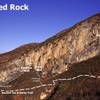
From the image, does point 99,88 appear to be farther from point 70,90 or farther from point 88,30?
point 88,30

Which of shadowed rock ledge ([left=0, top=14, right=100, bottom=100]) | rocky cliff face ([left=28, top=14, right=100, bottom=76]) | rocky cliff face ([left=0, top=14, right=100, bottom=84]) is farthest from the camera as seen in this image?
rocky cliff face ([left=0, top=14, right=100, bottom=84])

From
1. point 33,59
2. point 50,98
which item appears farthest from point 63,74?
point 33,59

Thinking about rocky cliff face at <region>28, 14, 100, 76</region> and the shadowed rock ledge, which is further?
rocky cliff face at <region>28, 14, 100, 76</region>

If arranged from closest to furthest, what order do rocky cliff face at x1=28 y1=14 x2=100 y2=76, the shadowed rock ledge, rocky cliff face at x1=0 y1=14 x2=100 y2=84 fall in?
the shadowed rock ledge → rocky cliff face at x1=28 y1=14 x2=100 y2=76 → rocky cliff face at x1=0 y1=14 x2=100 y2=84

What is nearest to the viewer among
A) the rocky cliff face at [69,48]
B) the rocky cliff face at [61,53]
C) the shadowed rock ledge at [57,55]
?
the shadowed rock ledge at [57,55]

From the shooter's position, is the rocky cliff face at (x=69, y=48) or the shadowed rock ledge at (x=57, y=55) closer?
the shadowed rock ledge at (x=57, y=55)

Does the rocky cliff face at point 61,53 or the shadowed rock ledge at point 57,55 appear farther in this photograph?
the rocky cliff face at point 61,53

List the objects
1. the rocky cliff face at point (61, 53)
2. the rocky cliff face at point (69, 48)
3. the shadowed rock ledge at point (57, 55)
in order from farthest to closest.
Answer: the rocky cliff face at point (61, 53), the rocky cliff face at point (69, 48), the shadowed rock ledge at point (57, 55)

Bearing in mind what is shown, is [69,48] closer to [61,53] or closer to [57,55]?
[61,53]
